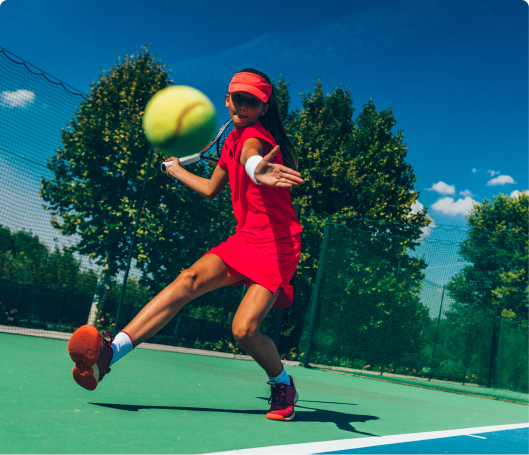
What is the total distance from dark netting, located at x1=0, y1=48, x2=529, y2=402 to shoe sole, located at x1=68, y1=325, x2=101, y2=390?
444cm

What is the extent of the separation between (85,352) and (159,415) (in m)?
0.46

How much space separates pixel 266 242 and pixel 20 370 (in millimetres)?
1814

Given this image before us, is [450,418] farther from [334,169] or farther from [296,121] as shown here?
[296,121]

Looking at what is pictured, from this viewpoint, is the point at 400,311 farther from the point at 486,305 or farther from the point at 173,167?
the point at 173,167

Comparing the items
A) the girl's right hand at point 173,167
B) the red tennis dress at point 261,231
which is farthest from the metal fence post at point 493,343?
the girl's right hand at point 173,167

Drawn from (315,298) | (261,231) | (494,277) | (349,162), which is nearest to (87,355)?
(261,231)

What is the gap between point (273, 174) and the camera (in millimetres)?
2045

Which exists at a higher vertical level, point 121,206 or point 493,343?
point 121,206

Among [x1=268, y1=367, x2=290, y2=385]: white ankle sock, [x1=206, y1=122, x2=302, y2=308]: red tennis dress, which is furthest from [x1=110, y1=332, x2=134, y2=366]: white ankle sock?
[x1=268, y1=367, x2=290, y2=385]: white ankle sock

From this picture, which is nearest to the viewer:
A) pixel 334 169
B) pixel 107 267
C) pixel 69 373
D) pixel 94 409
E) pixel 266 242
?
pixel 94 409

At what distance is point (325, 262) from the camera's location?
8242 mm

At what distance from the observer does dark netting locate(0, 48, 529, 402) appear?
6.35m

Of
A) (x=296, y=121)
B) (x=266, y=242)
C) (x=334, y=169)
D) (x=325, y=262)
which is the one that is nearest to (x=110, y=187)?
(x=325, y=262)

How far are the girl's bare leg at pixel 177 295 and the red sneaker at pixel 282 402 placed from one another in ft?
2.16
